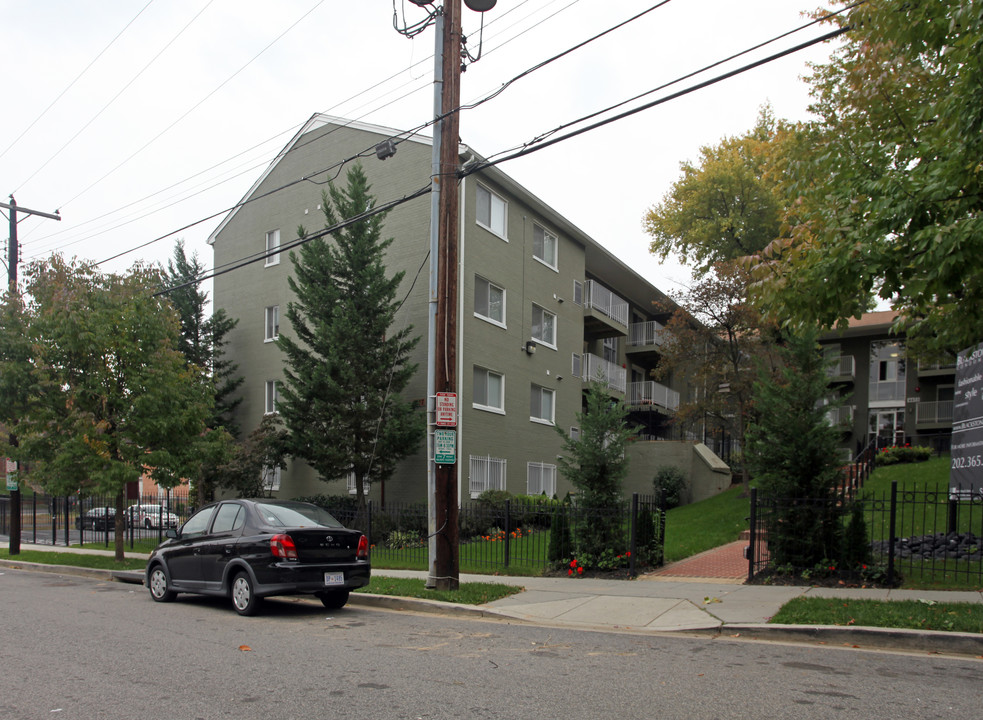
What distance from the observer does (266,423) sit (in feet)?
74.6

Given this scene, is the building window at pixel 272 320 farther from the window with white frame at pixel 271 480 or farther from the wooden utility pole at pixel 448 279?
the wooden utility pole at pixel 448 279

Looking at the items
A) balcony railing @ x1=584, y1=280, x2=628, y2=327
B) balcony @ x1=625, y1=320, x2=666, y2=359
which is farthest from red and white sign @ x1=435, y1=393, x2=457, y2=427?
balcony @ x1=625, y1=320, x2=666, y2=359

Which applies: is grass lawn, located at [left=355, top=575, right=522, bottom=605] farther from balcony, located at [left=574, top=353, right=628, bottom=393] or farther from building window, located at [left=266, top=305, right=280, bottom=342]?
balcony, located at [left=574, top=353, right=628, bottom=393]

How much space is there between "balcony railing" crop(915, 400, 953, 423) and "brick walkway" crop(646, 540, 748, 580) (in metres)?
27.2

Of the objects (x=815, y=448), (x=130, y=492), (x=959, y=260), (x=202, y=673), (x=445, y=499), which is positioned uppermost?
(x=959, y=260)

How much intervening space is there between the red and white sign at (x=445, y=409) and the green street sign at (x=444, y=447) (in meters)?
0.13

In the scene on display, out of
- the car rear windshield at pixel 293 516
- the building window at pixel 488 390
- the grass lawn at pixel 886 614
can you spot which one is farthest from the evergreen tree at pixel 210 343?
the grass lawn at pixel 886 614

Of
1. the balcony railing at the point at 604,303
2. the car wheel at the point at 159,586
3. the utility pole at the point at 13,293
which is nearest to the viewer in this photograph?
the car wheel at the point at 159,586

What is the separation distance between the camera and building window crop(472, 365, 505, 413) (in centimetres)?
2314

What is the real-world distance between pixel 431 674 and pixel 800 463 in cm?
762

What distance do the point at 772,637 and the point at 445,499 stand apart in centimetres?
481

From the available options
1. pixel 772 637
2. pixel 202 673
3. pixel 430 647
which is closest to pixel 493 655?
pixel 430 647

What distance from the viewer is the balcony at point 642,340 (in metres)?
34.6

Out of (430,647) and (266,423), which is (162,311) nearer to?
(266,423)
